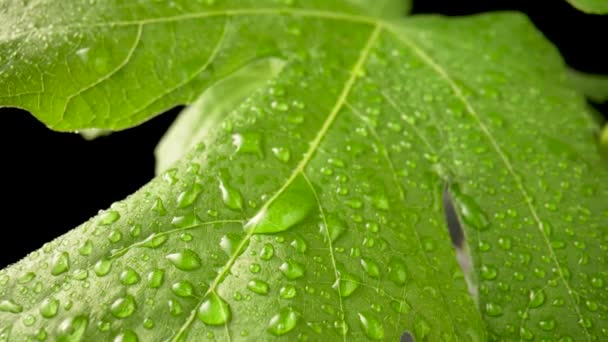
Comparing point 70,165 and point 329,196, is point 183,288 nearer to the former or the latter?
point 329,196

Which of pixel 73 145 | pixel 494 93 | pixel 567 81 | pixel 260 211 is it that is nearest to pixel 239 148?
pixel 260 211

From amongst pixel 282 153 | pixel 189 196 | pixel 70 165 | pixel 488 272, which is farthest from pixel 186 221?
pixel 70 165

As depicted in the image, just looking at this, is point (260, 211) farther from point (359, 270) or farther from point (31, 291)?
point (31, 291)

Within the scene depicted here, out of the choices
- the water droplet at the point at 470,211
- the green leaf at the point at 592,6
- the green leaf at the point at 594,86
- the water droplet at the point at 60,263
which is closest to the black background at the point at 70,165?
the green leaf at the point at 594,86

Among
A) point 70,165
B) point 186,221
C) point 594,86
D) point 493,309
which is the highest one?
point 186,221

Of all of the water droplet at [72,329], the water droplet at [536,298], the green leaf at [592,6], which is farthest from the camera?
the green leaf at [592,6]

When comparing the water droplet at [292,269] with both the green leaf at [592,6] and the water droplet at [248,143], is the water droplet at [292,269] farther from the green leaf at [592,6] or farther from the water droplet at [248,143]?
the green leaf at [592,6]
